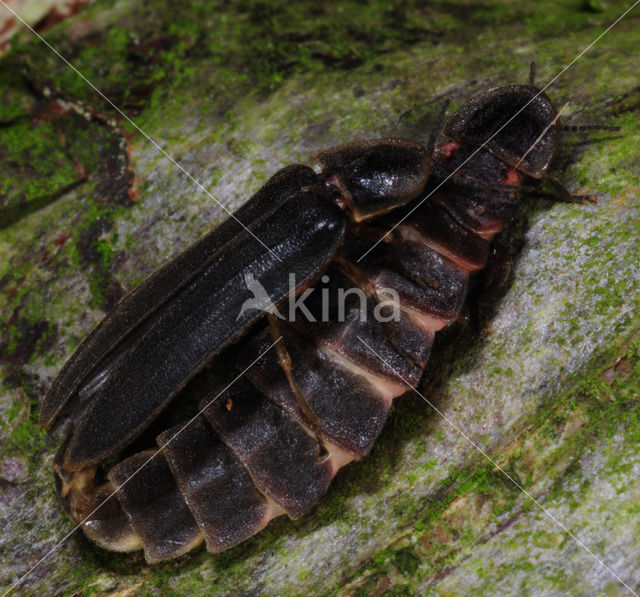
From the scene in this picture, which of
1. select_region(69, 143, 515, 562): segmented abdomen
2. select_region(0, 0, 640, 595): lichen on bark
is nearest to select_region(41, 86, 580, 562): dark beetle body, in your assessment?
select_region(69, 143, 515, 562): segmented abdomen

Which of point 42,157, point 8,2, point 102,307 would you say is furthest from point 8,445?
point 8,2
